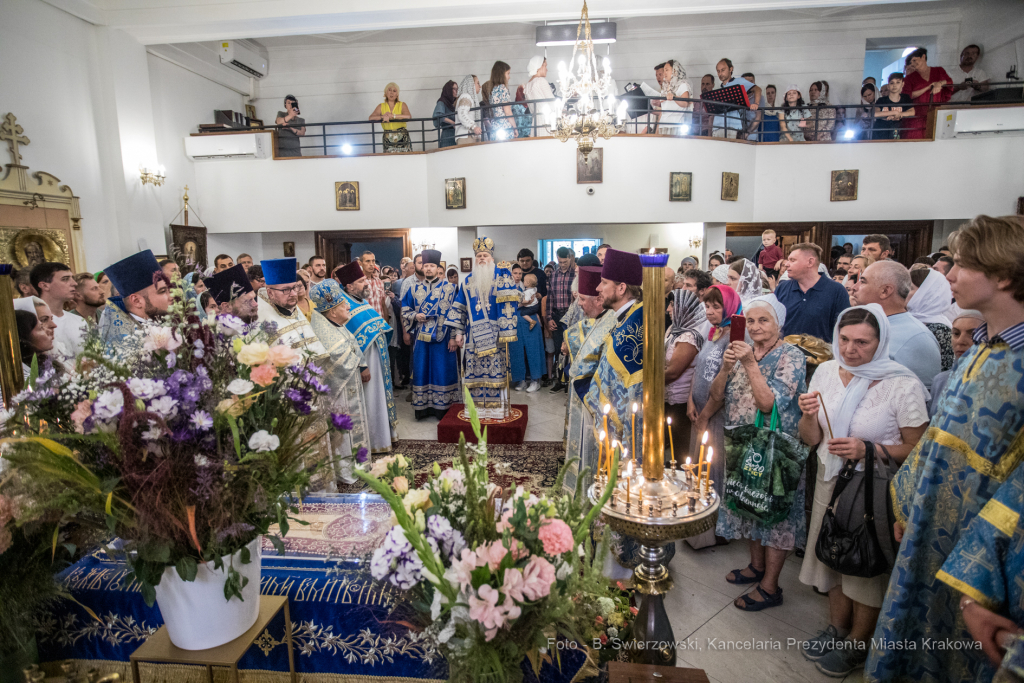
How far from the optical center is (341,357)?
170 inches

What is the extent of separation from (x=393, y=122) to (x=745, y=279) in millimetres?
8361

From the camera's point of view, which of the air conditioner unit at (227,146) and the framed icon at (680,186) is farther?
the air conditioner unit at (227,146)

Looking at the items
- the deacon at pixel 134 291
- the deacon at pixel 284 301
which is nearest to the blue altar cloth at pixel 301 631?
the deacon at pixel 134 291

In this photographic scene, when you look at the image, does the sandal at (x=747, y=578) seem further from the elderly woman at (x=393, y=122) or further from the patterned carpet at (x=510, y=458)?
the elderly woman at (x=393, y=122)

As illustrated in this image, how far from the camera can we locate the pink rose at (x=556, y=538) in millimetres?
1103

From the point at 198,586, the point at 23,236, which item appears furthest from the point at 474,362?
the point at 23,236

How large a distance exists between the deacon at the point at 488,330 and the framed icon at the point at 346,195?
6482 millimetres

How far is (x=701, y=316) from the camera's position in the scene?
354 centimetres

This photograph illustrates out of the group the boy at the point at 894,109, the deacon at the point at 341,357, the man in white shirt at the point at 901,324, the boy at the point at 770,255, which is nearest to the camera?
the man in white shirt at the point at 901,324

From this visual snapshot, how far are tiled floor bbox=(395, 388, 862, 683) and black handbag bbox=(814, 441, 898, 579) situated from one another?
57 centimetres

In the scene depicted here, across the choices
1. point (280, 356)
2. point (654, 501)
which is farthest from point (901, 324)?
point (280, 356)

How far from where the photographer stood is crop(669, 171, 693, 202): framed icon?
33.6ft

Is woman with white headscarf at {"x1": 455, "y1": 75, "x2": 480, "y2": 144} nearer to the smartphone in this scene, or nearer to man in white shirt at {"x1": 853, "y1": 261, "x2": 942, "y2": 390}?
man in white shirt at {"x1": 853, "y1": 261, "x2": 942, "y2": 390}

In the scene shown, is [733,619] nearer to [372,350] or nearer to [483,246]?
[372,350]
